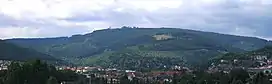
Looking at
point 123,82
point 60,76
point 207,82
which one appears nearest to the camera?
point 207,82

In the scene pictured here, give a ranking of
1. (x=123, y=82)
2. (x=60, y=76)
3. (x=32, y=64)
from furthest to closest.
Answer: (x=123, y=82) < (x=60, y=76) < (x=32, y=64)

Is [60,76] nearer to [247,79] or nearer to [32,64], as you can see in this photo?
[32,64]

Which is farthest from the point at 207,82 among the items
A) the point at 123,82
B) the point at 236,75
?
the point at 123,82

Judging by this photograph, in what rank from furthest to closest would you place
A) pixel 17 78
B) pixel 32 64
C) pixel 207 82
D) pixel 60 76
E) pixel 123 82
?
pixel 123 82, pixel 60 76, pixel 207 82, pixel 32 64, pixel 17 78

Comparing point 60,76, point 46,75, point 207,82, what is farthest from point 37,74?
point 207,82

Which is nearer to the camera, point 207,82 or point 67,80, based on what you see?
point 207,82

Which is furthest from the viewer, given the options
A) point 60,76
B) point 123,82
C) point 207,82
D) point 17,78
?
point 123,82

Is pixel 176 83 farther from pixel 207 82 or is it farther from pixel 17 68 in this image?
pixel 17 68

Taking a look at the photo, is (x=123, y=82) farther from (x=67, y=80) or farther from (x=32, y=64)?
(x=32, y=64)

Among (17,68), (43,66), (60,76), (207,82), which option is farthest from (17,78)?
(207,82)

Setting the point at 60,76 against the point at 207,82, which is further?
the point at 60,76
